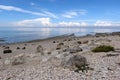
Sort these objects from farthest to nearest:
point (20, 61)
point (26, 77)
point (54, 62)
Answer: point (20, 61) → point (54, 62) → point (26, 77)

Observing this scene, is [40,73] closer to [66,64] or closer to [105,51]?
[66,64]

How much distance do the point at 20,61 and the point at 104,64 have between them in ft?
20.5

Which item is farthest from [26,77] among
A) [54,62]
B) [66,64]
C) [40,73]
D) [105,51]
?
[105,51]

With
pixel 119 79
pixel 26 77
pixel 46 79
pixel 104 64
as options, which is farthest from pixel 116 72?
pixel 26 77

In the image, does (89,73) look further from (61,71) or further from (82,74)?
(61,71)

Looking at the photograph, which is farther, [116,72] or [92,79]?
[116,72]

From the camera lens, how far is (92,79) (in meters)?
9.59

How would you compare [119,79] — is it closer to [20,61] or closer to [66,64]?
[66,64]

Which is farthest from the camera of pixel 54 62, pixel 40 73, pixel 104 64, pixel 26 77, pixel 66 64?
pixel 54 62

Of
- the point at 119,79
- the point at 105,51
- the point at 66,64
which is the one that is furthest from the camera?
the point at 105,51

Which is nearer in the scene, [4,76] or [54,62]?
[4,76]

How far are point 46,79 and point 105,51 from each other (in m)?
10.2

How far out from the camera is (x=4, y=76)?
423 inches

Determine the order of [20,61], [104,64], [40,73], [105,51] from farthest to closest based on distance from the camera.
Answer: [105,51] < [20,61] < [104,64] < [40,73]
